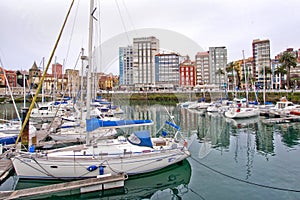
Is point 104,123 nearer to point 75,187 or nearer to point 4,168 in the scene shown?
point 75,187

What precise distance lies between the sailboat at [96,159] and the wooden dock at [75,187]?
2.90 ft

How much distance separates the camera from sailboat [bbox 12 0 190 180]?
40.5 feet

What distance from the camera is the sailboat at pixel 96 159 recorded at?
12344mm

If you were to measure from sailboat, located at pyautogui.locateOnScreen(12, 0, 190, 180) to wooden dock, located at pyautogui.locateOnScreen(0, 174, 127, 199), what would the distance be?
2.90 feet

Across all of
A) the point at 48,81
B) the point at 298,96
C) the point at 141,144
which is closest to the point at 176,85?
the point at 298,96

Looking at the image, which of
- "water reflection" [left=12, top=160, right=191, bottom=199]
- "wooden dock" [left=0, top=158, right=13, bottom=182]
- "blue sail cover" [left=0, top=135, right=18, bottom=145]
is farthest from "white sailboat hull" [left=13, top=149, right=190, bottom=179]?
"blue sail cover" [left=0, top=135, right=18, bottom=145]

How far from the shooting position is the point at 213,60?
118m

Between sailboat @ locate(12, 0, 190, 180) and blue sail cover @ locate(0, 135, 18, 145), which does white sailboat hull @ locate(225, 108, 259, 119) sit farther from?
blue sail cover @ locate(0, 135, 18, 145)

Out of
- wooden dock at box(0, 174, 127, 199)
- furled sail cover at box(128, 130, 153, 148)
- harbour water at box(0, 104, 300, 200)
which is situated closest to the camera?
wooden dock at box(0, 174, 127, 199)

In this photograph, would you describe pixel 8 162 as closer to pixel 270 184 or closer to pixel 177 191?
pixel 177 191

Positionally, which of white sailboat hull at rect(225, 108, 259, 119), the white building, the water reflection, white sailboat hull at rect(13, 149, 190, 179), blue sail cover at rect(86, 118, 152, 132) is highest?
the white building

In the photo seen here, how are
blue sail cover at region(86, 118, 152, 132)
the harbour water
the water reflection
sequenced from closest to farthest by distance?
the water reflection
the harbour water
blue sail cover at region(86, 118, 152, 132)

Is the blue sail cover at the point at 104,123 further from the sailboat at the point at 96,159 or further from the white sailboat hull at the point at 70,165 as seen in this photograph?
the white sailboat hull at the point at 70,165

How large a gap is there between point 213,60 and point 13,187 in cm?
11601
